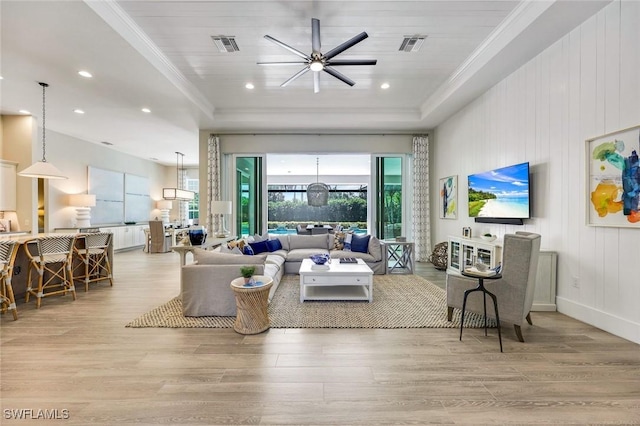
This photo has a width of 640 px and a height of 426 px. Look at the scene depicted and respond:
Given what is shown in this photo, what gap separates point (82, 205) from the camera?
23.8 feet

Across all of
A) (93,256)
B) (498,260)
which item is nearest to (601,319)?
(498,260)

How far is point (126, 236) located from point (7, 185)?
3639mm

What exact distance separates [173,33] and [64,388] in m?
3.71

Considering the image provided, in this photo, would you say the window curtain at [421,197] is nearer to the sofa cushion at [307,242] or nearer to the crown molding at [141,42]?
the sofa cushion at [307,242]

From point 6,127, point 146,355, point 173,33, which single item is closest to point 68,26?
point 173,33

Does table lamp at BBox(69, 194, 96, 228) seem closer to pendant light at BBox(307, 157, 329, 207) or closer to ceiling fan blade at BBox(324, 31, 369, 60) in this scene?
pendant light at BBox(307, 157, 329, 207)

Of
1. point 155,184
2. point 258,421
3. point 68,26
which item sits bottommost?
point 258,421

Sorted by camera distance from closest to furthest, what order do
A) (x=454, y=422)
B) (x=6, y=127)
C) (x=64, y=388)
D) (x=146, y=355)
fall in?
(x=454, y=422)
(x=64, y=388)
(x=146, y=355)
(x=6, y=127)

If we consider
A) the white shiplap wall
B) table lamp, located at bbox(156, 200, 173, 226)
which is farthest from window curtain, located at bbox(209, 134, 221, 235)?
the white shiplap wall

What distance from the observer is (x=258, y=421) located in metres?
1.67

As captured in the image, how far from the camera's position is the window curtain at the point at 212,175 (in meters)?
6.66

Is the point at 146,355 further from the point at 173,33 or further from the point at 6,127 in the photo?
the point at 6,127

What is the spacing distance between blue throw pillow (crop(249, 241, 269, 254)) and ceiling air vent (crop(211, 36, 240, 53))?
3.22 m

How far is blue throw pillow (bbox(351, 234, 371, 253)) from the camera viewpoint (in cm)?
559
